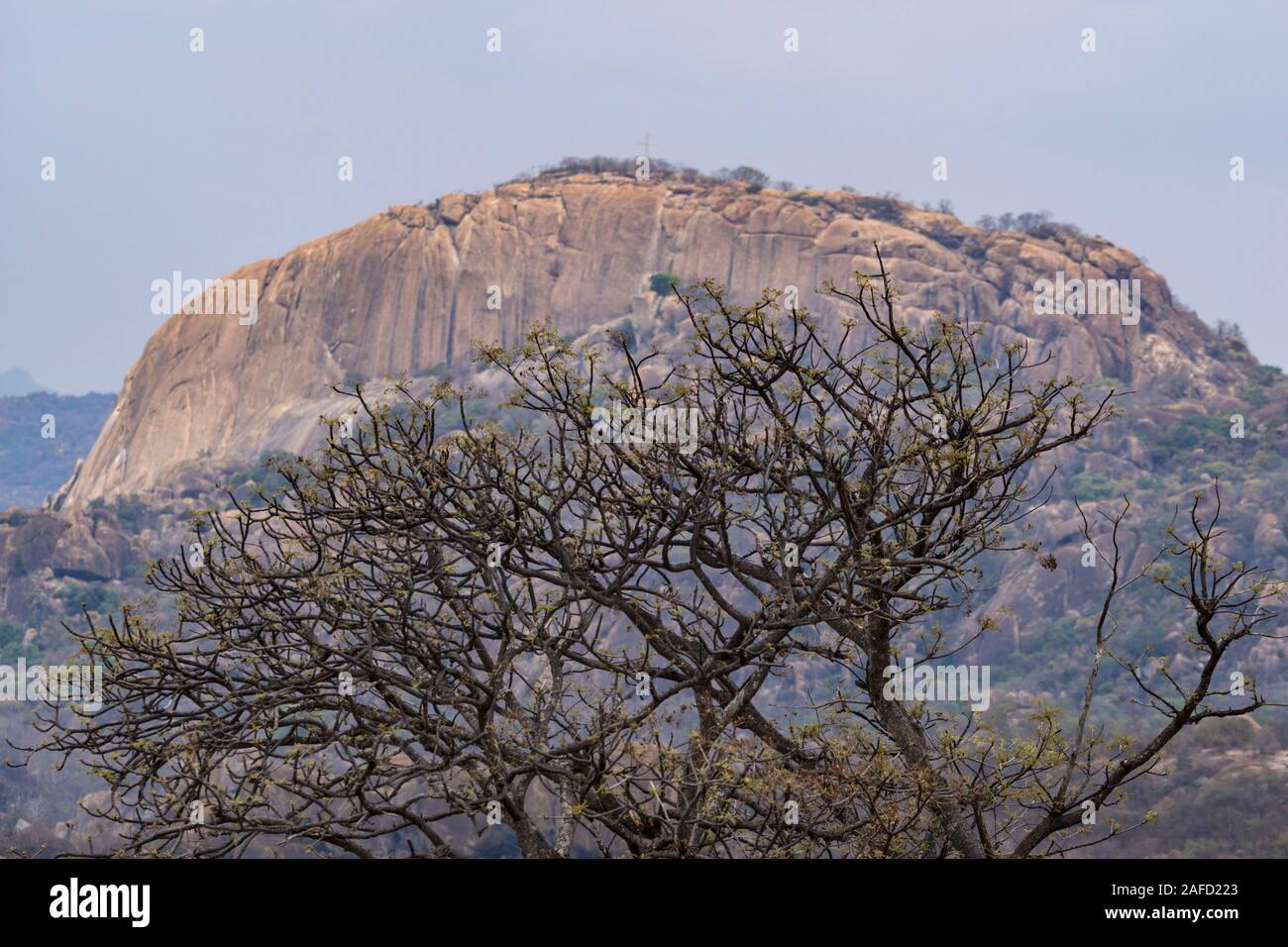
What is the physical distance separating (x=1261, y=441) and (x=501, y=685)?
7920cm

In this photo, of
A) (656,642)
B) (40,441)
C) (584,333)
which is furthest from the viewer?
(40,441)

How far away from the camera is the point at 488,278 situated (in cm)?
9244

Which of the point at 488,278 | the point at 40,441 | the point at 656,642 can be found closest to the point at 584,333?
the point at 488,278

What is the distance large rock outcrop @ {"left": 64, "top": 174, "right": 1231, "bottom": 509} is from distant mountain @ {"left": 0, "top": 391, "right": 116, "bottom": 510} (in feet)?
124

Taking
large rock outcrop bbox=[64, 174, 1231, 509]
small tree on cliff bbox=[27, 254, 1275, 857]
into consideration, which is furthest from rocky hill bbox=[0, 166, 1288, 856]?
small tree on cliff bbox=[27, 254, 1275, 857]

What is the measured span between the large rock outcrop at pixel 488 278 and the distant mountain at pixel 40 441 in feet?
124

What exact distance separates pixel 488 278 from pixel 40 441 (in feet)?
227

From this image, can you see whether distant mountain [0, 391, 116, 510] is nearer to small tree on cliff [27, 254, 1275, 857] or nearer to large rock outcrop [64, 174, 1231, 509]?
large rock outcrop [64, 174, 1231, 509]

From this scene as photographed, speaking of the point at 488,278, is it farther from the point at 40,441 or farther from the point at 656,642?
the point at 656,642

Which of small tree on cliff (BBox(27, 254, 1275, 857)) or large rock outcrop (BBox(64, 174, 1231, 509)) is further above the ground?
large rock outcrop (BBox(64, 174, 1231, 509))

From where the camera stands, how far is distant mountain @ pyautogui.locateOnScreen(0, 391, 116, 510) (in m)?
133

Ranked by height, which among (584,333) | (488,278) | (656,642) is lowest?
(656,642)
